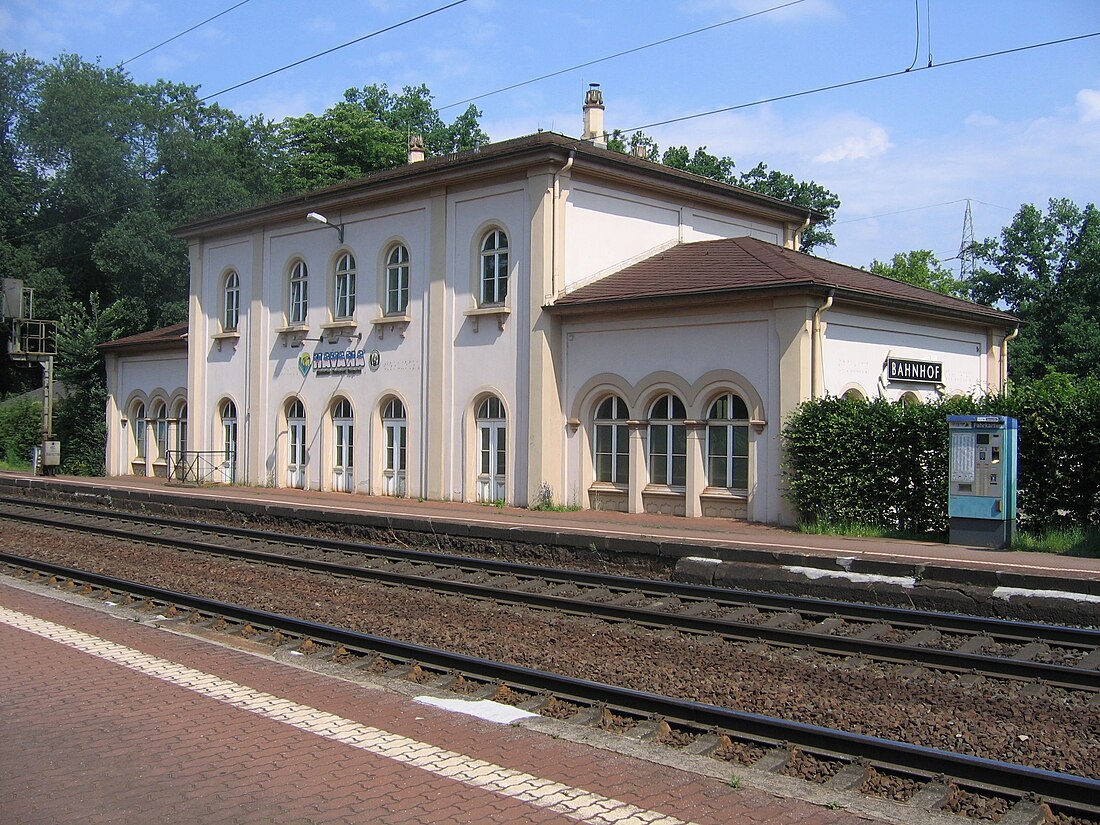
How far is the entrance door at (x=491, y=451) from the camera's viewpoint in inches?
923

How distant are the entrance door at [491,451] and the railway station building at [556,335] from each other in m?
0.05

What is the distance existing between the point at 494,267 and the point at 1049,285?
32485 millimetres

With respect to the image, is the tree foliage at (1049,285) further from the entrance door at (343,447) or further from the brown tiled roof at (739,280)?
the entrance door at (343,447)

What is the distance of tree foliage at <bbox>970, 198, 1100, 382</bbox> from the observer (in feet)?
142

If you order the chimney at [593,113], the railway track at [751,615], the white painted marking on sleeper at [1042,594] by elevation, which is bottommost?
the railway track at [751,615]

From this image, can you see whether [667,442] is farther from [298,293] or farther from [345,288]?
[298,293]

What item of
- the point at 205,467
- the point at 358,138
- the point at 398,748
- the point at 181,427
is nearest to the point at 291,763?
the point at 398,748

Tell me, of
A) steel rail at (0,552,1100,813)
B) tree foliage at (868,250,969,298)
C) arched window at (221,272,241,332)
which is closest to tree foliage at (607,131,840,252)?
tree foliage at (868,250,969,298)

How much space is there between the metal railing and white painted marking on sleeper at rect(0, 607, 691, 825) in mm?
22339

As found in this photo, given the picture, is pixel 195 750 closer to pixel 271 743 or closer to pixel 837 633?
pixel 271 743

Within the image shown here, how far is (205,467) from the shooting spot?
106 feet

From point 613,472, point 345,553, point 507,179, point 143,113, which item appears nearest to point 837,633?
Result: point 345,553

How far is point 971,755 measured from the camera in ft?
21.5

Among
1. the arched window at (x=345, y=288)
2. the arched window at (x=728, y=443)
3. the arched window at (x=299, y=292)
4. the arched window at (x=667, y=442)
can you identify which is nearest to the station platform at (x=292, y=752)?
the arched window at (x=728, y=443)
